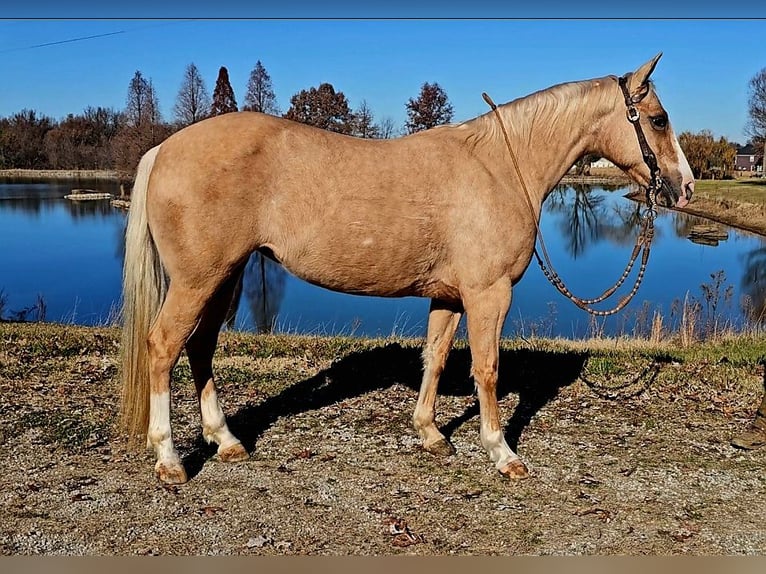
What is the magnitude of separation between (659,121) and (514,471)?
2.22m

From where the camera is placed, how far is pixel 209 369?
4121mm

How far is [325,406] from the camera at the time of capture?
500cm

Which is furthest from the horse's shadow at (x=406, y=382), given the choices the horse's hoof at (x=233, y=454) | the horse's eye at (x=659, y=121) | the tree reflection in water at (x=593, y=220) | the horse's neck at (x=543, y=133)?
the tree reflection in water at (x=593, y=220)

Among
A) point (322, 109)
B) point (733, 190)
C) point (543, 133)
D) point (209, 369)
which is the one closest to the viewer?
point (543, 133)

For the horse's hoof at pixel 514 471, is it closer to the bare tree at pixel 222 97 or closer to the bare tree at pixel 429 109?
the bare tree at pixel 429 109

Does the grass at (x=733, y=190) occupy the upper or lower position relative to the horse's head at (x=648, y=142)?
upper

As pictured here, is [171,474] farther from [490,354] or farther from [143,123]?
[143,123]

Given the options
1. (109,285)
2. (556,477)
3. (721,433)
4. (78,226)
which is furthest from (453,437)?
(78,226)

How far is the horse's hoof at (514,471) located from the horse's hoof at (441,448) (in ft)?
1.41

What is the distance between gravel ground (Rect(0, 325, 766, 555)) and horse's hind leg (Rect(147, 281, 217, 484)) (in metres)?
0.15

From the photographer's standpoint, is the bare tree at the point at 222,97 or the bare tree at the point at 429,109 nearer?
the bare tree at the point at 429,109

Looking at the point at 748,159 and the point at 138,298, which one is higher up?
the point at 748,159

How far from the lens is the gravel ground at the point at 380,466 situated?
3.09 metres

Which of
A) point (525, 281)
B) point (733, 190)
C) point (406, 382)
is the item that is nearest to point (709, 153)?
point (733, 190)
